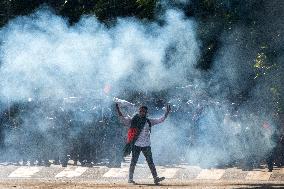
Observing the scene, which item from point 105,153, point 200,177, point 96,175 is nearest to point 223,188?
point 200,177

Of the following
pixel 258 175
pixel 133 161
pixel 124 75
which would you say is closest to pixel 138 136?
pixel 133 161

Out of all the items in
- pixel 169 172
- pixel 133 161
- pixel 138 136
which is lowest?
pixel 169 172

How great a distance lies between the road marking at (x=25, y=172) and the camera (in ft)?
48.2

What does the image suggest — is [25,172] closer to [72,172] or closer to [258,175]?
[72,172]

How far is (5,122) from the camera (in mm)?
17234

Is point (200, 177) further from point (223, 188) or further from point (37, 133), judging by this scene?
point (37, 133)

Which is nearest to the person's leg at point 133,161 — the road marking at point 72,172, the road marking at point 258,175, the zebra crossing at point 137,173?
the zebra crossing at point 137,173

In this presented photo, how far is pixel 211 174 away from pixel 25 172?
15.4 ft

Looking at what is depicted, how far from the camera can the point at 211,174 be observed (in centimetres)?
1469

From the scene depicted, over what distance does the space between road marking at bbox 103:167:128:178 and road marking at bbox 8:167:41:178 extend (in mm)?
1876

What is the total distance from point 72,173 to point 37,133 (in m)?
2.34

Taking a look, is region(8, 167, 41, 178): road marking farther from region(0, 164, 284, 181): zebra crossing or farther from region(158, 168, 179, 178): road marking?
region(158, 168, 179, 178): road marking

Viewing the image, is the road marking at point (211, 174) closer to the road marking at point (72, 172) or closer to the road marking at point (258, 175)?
the road marking at point (258, 175)

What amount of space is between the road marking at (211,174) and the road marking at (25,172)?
4179 mm
